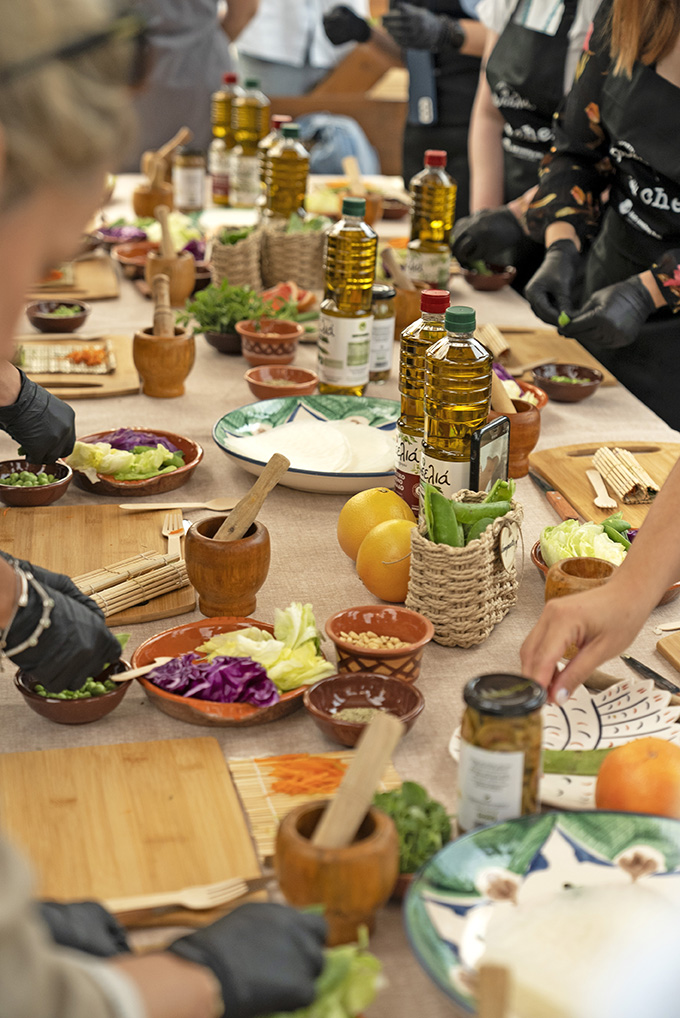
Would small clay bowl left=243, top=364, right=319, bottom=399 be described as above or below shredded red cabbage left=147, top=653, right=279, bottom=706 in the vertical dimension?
below

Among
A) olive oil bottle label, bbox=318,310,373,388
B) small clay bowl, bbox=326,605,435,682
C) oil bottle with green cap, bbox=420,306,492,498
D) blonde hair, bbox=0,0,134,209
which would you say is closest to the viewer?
blonde hair, bbox=0,0,134,209

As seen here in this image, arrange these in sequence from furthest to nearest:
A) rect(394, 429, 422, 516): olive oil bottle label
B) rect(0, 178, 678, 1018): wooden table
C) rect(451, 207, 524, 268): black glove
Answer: rect(451, 207, 524, 268): black glove
rect(394, 429, 422, 516): olive oil bottle label
rect(0, 178, 678, 1018): wooden table

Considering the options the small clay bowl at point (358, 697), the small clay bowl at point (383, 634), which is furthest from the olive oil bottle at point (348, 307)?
the small clay bowl at point (358, 697)

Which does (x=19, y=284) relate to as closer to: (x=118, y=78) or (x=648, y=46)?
(x=118, y=78)

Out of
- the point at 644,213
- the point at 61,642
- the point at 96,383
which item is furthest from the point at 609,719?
the point at 644,213

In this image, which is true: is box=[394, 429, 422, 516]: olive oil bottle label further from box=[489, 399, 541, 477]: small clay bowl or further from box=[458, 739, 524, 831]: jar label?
box=[458, 739, 524, 831]: jar label

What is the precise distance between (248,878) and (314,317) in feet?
6.09

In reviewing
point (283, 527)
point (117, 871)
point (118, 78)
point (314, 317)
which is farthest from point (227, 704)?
point (314, 317)

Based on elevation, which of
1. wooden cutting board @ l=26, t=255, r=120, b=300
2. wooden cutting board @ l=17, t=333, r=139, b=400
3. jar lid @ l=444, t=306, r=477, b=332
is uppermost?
jar lid @ l=444, t=306, r=477, b=332

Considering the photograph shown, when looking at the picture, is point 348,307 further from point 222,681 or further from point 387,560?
point 222,681

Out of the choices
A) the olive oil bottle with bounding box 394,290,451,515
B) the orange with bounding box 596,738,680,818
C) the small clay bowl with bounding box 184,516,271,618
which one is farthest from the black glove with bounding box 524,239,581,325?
the orange with bounding box 596,738,680,818

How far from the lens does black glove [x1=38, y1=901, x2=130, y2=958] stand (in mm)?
806

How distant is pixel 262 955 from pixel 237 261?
2117 millimetres

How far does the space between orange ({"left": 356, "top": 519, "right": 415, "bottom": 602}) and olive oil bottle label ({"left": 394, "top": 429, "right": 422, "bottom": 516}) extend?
146 mm
